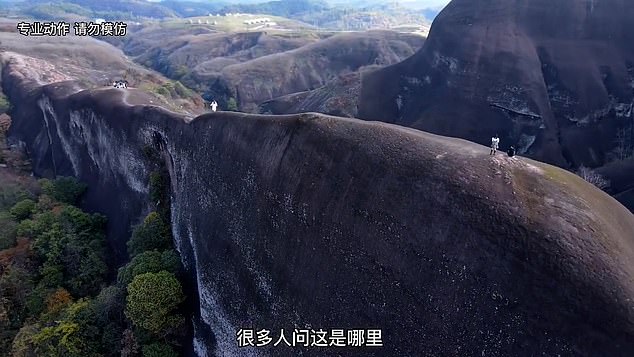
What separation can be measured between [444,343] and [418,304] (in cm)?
146

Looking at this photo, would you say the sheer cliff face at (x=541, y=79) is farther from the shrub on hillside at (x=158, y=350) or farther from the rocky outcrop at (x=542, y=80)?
the shrub on hillside at (x=158, y=350)

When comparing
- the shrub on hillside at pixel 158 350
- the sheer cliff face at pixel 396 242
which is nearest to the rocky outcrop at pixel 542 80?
the sheer cliff face at pixel 396 242

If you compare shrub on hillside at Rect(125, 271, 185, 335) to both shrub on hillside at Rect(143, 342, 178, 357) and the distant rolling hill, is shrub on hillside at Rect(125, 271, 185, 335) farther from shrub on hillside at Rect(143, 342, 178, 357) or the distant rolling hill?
the distant rolling hill

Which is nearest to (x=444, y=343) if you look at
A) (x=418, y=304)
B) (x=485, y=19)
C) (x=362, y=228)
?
(x=418, y=304)

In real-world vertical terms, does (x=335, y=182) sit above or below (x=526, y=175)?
below

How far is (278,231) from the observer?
20.8 metres

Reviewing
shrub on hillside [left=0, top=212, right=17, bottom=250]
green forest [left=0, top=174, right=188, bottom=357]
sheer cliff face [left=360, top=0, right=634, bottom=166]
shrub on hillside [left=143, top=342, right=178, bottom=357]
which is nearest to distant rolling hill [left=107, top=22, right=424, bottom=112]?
sheer cliff face [left=360, top=0, right=634, bottom=166]

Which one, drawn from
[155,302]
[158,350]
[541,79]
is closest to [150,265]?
[155,302]

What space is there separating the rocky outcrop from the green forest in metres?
40.5

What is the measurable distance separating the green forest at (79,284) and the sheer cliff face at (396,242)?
2143 mm

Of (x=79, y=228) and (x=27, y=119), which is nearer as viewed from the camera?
(x=79, y=228)

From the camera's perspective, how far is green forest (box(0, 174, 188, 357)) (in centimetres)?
2467

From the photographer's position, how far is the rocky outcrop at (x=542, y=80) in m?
55.1

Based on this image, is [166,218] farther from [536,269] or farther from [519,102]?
[519,102]
